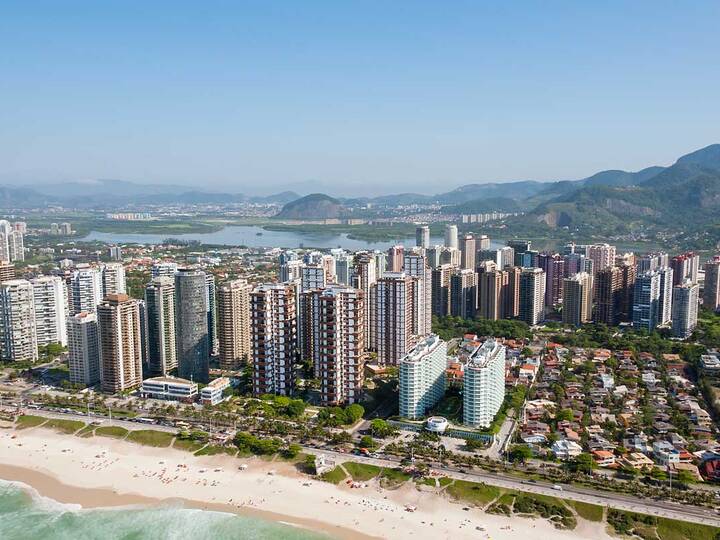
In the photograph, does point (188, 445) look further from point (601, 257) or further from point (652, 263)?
point (601, 257)

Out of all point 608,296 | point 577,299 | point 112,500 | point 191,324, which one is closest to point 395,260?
point 577,299

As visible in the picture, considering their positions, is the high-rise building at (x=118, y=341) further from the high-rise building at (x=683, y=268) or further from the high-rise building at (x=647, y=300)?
the high-rise building at (x=683, y=268)

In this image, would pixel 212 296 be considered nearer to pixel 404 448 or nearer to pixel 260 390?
pixel 260 390

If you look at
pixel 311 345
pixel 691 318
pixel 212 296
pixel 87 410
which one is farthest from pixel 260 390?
pixel 691 318

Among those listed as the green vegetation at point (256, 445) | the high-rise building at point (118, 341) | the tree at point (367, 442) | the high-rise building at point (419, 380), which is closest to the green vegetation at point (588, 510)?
the tree at point (367, 442)

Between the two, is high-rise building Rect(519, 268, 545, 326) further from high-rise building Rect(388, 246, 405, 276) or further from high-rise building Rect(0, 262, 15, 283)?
high-rise building Rect(0, 262, 15, 283)
